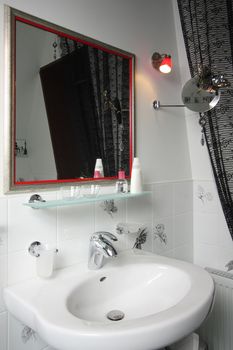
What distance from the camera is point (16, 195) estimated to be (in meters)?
1.04

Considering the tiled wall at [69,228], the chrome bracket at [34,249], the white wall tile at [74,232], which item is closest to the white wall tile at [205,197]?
the tiled wall at [69,228]

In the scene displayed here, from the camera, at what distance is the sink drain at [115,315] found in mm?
1050

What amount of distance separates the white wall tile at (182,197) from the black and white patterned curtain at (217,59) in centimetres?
24

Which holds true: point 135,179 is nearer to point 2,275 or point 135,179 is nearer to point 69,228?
point 69,228

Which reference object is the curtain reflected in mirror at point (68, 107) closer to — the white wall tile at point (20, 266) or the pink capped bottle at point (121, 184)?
the pink capped bottle at point (121, 184)

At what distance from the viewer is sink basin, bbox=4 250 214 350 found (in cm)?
72

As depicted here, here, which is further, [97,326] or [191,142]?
[191,142]

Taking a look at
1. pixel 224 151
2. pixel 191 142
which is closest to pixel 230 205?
pixel 224 151

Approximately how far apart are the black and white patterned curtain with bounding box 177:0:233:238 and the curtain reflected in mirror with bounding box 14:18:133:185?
46 centimetres

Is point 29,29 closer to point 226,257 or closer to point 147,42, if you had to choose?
point 147,42

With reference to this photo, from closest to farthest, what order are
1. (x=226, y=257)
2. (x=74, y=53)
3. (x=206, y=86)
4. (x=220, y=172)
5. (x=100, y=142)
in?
(x=74, y=53) < (x=100, y=142) < (x=206, y=86) < (x=220, y=172) < (x=226, y=257)

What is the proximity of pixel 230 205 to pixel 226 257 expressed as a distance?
1.26 ft

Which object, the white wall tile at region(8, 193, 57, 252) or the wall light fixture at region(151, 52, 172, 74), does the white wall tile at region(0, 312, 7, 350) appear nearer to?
the white wall tile at region(8, 193, 57, 252)

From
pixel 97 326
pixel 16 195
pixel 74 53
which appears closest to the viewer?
pixel 97 326
